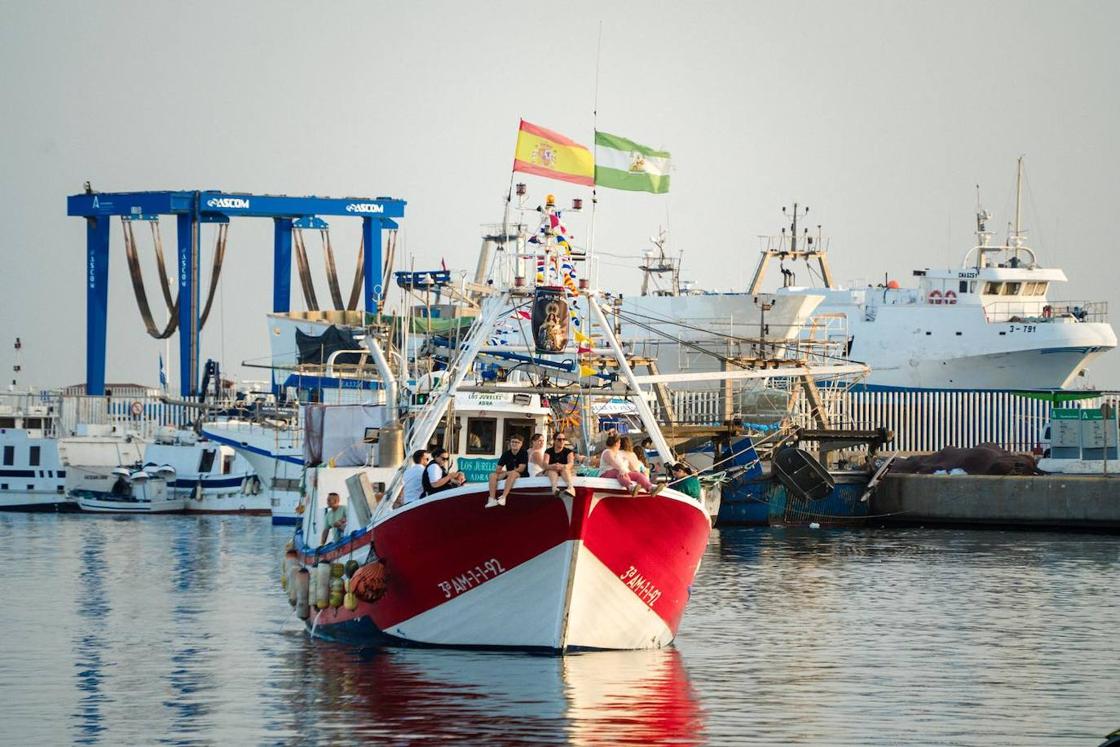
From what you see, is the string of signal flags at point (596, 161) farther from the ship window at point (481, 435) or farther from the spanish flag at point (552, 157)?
the ship window at point (481, 435)

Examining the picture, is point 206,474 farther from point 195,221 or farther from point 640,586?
point 640,586

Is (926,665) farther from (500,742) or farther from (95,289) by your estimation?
(95,289)

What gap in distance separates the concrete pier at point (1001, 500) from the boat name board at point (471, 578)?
100ft

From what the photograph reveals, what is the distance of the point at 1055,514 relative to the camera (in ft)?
163

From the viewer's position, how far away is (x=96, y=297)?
73.2m

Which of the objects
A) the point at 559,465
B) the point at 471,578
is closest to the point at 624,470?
the point at 559,465

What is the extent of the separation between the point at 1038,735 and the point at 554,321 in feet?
28.5

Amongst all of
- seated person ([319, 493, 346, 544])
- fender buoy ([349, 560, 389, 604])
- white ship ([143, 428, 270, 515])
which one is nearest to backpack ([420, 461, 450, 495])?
fender buoy ([349, 560, 389, 604])

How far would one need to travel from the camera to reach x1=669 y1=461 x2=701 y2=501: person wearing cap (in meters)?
23.4

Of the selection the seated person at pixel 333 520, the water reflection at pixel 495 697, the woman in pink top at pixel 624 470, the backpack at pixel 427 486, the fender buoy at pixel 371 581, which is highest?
the woman in pink top at pixel 624 470

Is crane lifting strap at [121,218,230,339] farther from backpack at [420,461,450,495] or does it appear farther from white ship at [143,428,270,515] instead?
backpack at [420,461,450,495]

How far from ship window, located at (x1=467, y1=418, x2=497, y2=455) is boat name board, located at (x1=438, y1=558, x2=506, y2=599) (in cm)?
586

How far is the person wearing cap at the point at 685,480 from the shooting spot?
76.7 ft

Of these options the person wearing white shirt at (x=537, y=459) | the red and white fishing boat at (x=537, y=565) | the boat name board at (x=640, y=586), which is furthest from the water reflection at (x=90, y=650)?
Result: the boat name board at (x=640, y=586)
